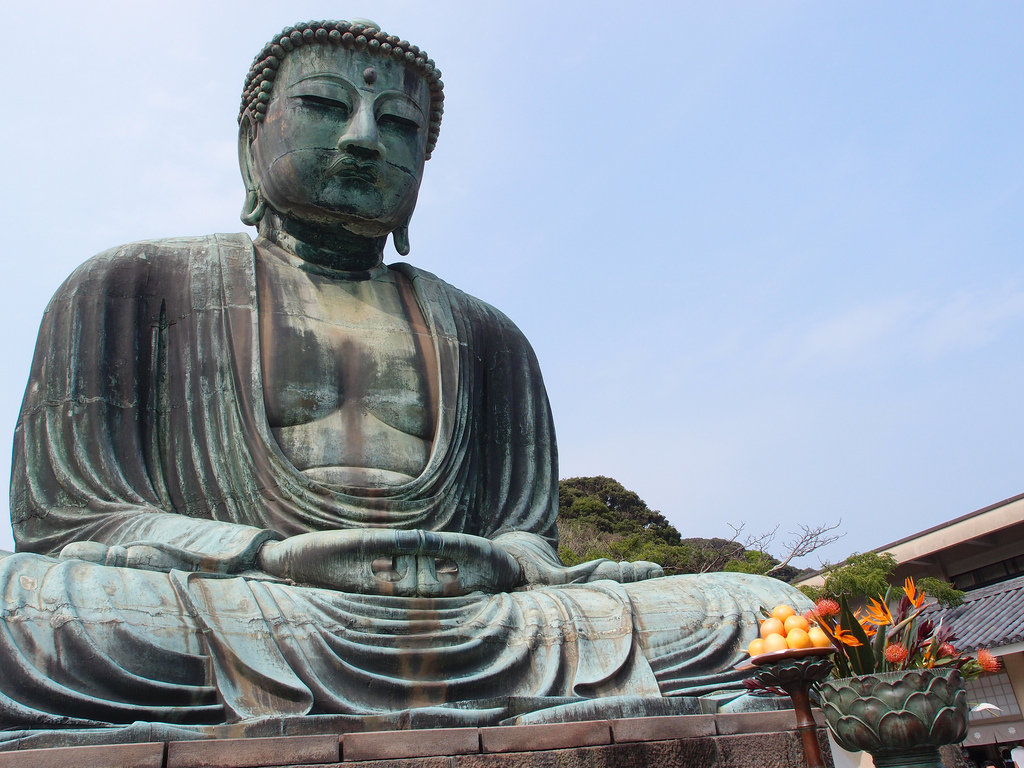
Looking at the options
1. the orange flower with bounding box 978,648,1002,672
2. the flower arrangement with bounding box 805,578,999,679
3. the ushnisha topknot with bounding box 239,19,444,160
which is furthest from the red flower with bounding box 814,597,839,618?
the ushnisha topknot with bounding box 239,19,444,160

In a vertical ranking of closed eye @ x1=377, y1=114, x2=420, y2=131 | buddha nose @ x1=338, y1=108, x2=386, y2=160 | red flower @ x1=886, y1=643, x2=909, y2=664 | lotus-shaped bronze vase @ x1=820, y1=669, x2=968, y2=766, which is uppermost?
closed eye @ x1=377, y1=114, x2=420, y2=131

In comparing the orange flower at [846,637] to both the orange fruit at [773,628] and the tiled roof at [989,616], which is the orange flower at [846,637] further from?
the tiled roof at [989,616]

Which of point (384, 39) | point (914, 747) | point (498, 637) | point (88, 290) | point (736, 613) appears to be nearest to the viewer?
point (914, 747)

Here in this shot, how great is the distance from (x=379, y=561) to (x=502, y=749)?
4.89 feet

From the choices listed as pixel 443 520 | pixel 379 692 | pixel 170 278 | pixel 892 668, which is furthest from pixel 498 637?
pixel 170 278

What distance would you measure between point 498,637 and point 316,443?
1.74m

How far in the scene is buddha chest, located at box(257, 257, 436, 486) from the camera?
5.71 metres

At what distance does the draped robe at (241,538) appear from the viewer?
13.2ft

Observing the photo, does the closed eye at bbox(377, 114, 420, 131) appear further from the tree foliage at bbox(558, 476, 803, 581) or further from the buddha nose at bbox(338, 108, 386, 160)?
the tree foliage at bbox(558, 476, 803, 581)

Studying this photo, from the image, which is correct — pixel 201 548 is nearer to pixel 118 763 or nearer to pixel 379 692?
pixel 379 692

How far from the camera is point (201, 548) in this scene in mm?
4816

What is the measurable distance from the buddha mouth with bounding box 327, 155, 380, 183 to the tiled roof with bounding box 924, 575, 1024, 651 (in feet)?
33.1

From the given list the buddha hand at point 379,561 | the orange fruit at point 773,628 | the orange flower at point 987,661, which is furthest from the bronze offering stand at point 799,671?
the buddha hand at point 379,561

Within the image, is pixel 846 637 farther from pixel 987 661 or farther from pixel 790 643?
pixel 987 661
